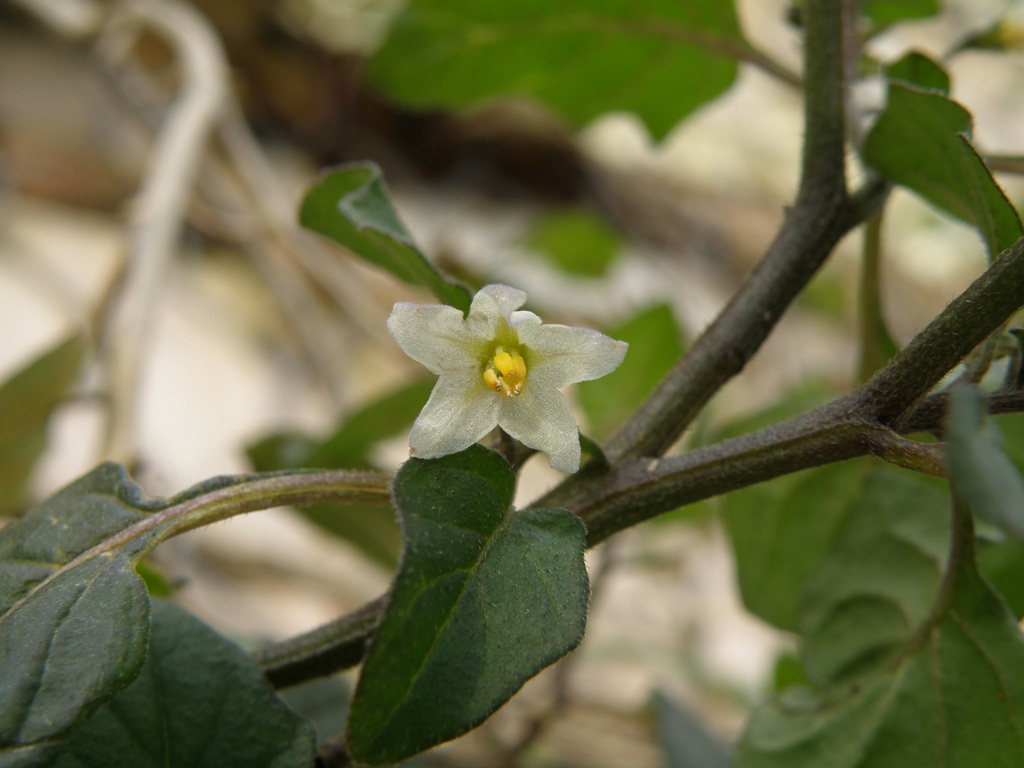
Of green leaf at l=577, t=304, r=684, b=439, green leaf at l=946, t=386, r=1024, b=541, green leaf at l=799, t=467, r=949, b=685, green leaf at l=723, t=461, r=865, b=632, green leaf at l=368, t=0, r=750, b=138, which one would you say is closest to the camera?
green leaf at l=946, t=386, r=1024, b=541

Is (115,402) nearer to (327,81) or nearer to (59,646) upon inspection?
(59,646)

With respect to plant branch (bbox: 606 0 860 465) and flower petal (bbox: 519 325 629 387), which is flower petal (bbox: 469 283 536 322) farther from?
plant branch (bbox: 606 0 860 465)

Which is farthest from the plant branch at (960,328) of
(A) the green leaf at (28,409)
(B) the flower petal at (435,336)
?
(A) the green leaf at (28,409)

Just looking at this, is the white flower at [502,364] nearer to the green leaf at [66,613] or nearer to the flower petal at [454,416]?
the flower petal at [454,416]

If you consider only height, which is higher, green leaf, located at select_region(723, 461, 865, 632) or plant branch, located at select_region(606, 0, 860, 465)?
plant branch, located at select_region(606, 0, 860, 465)

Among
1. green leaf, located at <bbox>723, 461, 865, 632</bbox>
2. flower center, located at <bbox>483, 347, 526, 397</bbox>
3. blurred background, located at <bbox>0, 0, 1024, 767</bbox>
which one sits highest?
flower center, located at <bbox>483, 347, 526, 397</bbox>

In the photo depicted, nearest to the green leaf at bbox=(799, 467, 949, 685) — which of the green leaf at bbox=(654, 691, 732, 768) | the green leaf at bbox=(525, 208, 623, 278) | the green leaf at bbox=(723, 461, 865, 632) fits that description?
the green leaf at bbox=(723, 461, 865, 632)
